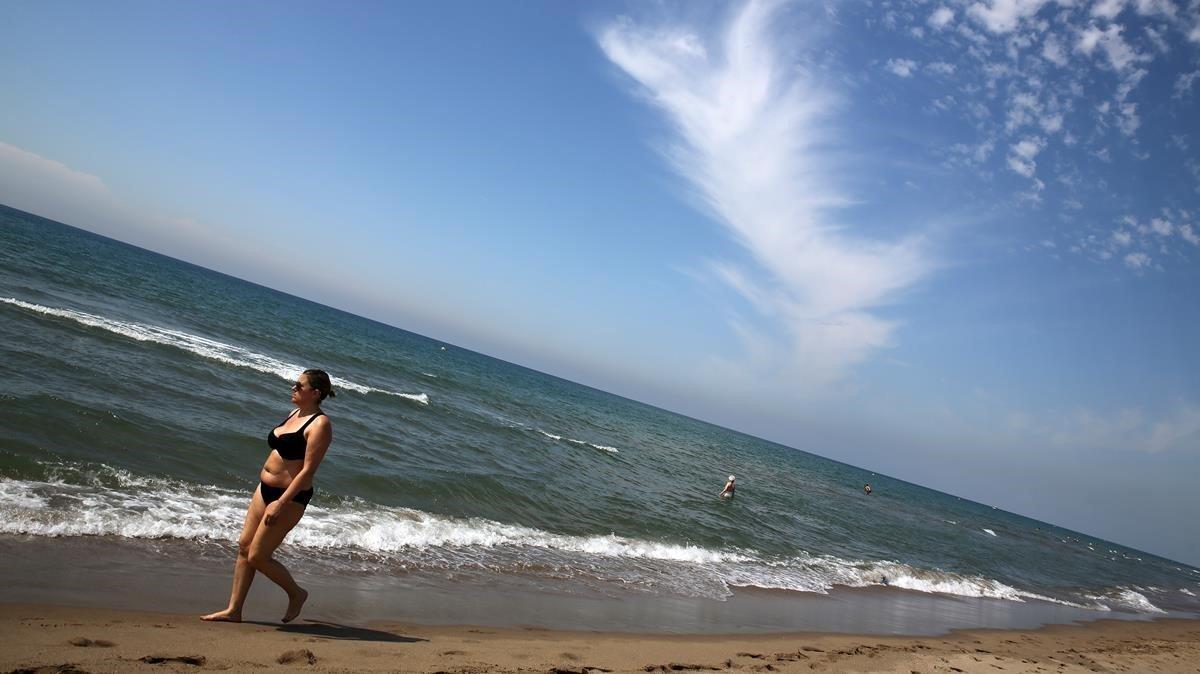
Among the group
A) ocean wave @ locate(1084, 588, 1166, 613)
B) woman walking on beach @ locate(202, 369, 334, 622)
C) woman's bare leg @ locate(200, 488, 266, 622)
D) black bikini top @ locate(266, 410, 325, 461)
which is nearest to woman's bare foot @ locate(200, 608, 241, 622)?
woman's bare leg @ locate(200, 488, 266, 622)

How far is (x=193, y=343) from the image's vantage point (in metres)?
20.8

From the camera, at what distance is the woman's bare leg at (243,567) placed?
14.6ft

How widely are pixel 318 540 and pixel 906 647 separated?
828 centimetres

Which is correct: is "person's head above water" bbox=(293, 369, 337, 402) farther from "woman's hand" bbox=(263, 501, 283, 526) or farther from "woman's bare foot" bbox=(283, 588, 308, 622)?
"woman's bare foot" bbox=(283, 588, 308, 622)

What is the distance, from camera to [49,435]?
330 inches

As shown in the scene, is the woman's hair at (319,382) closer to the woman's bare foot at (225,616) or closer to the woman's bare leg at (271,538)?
the woman's bare leg at (271,538)

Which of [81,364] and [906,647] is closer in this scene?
[906,647]

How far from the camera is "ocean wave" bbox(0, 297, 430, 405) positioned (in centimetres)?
1767

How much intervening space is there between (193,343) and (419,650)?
20.4 meters

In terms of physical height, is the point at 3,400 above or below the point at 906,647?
below

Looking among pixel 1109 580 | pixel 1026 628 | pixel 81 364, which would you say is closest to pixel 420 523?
pixel 81 364

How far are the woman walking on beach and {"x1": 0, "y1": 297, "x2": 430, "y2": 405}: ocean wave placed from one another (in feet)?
54.9

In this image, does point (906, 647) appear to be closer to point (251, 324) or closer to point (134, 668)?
point (134, 668)

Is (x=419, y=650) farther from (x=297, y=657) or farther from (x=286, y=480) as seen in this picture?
(x=286, y=480)
